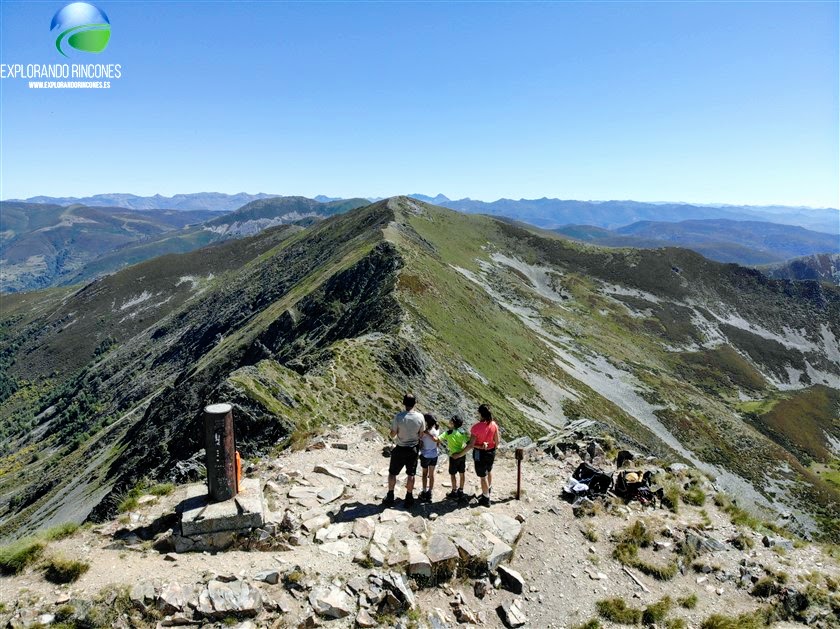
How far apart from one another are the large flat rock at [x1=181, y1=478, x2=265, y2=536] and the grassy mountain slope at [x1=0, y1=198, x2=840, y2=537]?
1082cm

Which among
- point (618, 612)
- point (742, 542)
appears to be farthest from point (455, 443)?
point (742, 542)

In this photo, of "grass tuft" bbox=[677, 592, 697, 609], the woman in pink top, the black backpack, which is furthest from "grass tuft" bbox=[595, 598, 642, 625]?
the black backpack

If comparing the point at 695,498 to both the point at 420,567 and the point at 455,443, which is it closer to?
the point at 455,443

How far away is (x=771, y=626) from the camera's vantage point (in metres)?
12.6

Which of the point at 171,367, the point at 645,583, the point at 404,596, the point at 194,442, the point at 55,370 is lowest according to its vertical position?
the point at 55,370

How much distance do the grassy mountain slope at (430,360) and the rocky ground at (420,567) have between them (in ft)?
36.0

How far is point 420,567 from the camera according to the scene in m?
12.2

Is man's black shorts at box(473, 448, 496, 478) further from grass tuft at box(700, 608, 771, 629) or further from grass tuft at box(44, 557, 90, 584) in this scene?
grass tuft at box(44, 557, 90, 584)

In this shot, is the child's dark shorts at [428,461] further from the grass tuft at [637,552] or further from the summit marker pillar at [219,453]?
the grass tuft at [637,552]

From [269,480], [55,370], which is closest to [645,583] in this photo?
[269,480]

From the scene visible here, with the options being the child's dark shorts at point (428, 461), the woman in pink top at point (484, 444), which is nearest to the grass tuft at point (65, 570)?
the child's dark shorts at point (428, 461)

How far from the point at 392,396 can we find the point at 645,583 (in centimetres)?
2560

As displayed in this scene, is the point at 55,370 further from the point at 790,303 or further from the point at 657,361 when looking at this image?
the point at 790,303

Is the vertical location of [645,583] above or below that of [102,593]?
below
